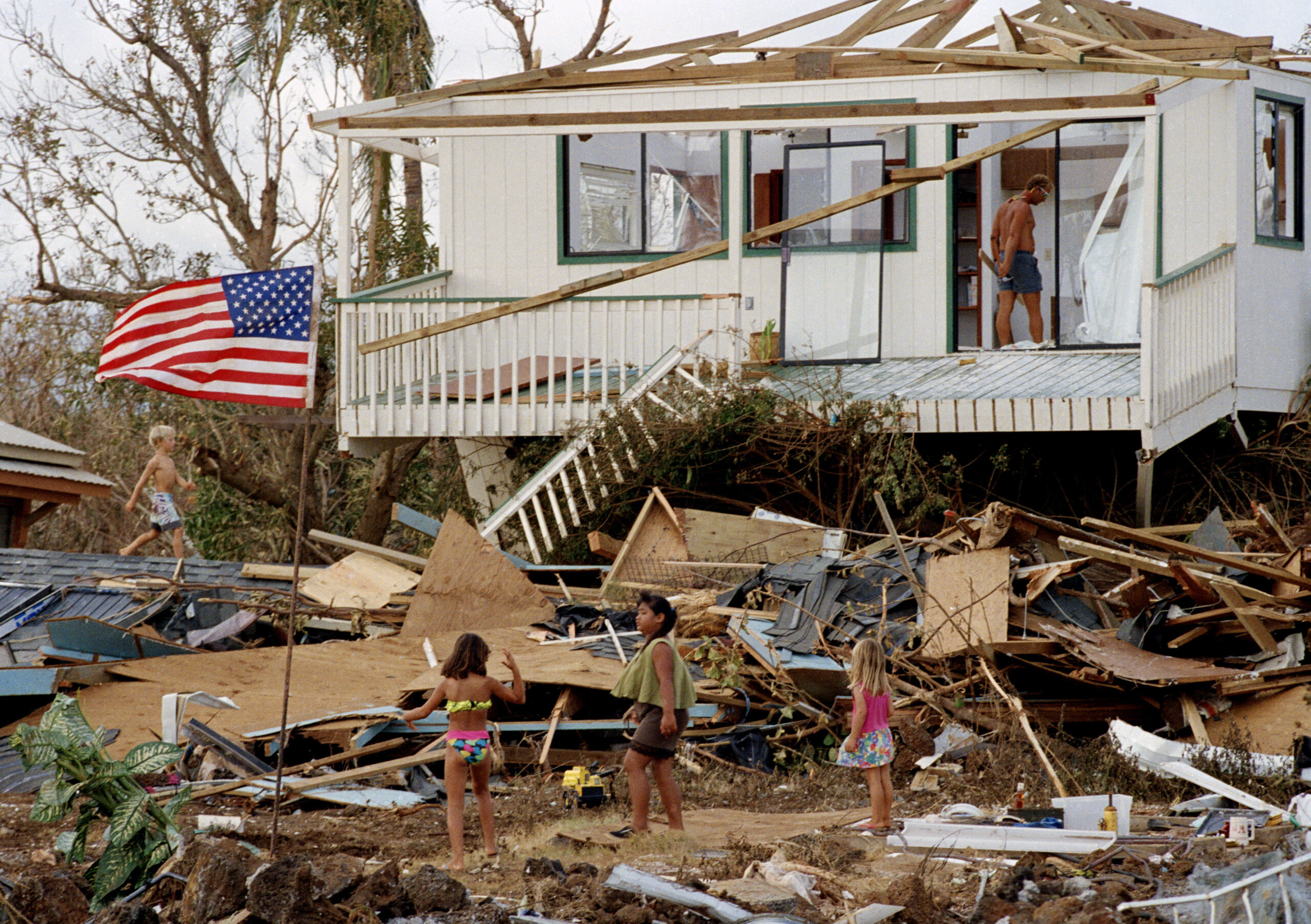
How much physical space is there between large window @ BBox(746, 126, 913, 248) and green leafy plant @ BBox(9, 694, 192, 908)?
9.46 m

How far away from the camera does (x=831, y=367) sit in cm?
1379

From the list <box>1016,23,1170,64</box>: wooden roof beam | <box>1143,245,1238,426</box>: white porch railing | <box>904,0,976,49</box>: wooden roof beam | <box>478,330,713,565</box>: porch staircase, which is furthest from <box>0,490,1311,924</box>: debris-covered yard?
<box>904,0,976,49</box>: wooden roof beam

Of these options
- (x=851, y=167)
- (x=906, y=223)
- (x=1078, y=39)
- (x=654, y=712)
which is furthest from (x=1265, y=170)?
(x=654, y=712)

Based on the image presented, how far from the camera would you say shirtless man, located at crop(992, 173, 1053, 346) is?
43.2ft

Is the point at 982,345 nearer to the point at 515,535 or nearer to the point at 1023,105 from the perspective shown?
the point at 1023,105

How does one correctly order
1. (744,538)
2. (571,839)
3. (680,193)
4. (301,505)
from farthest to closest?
(680,193) < (744,538) < (571,839) < (301,505)

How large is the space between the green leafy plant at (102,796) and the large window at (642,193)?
378 inches

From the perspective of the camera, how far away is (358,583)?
1223 cm

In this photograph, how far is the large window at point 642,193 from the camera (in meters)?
14.7

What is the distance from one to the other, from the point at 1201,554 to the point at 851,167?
245 inches

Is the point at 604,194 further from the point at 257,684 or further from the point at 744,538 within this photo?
the point at 257,684

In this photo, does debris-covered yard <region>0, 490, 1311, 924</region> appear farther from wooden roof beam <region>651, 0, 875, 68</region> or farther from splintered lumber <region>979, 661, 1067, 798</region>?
wooden roof beam <region>651, 0, 875, 68</region>

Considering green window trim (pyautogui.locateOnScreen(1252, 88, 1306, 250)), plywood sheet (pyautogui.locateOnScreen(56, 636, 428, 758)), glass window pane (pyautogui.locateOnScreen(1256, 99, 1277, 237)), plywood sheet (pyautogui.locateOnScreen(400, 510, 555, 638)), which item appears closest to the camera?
plywood sheet (pyautogui.locateOnScreen(56, 636, 428, 758))

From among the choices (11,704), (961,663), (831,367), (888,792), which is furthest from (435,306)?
(888,792)
